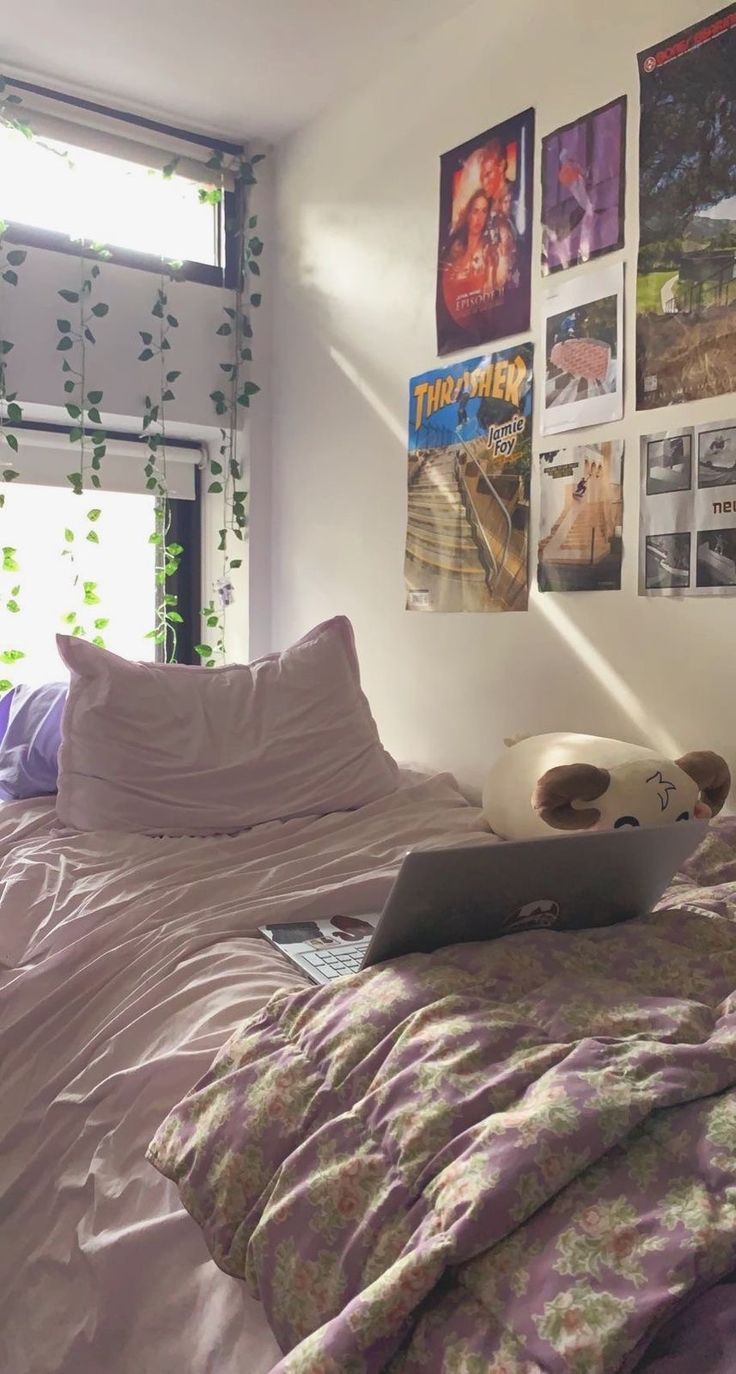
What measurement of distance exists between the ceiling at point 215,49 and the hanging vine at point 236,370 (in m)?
0.19

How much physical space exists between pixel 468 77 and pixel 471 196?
0.88 feet

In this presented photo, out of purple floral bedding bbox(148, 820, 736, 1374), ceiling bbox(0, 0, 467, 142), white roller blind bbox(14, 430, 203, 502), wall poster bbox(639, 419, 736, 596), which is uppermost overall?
ceiling bbox(0, 0, 467, 142)

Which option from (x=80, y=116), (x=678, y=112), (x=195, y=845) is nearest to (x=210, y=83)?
→ (x=80, y=116)

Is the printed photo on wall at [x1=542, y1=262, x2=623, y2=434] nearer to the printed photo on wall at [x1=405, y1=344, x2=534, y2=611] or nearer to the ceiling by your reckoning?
the printed photo on wall at [x1=405, y1=344, x2=534, y2=611]

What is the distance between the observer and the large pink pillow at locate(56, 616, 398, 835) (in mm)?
1901

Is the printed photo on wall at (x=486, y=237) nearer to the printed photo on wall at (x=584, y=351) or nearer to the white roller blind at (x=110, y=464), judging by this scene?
the printed photo on wall at (x=584, y=351)

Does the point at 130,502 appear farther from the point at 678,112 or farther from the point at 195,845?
the point at 678,112

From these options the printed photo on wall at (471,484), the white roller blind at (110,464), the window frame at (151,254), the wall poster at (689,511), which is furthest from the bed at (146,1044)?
the window frame at (151,254)

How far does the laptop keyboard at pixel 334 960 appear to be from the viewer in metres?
1.24

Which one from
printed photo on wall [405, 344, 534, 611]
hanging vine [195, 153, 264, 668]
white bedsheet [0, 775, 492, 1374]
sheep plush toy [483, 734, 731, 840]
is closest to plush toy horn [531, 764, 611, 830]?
sheep plush toy [483, 734, 731, 840]

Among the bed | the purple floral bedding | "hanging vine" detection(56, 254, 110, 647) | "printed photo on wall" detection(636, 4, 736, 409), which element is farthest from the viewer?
"hanging vine" detection(56, 254, 110, 647)

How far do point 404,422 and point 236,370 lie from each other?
697mm

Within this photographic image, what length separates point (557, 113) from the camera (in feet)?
6.66

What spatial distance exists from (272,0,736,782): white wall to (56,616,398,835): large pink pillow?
0.33 meters
